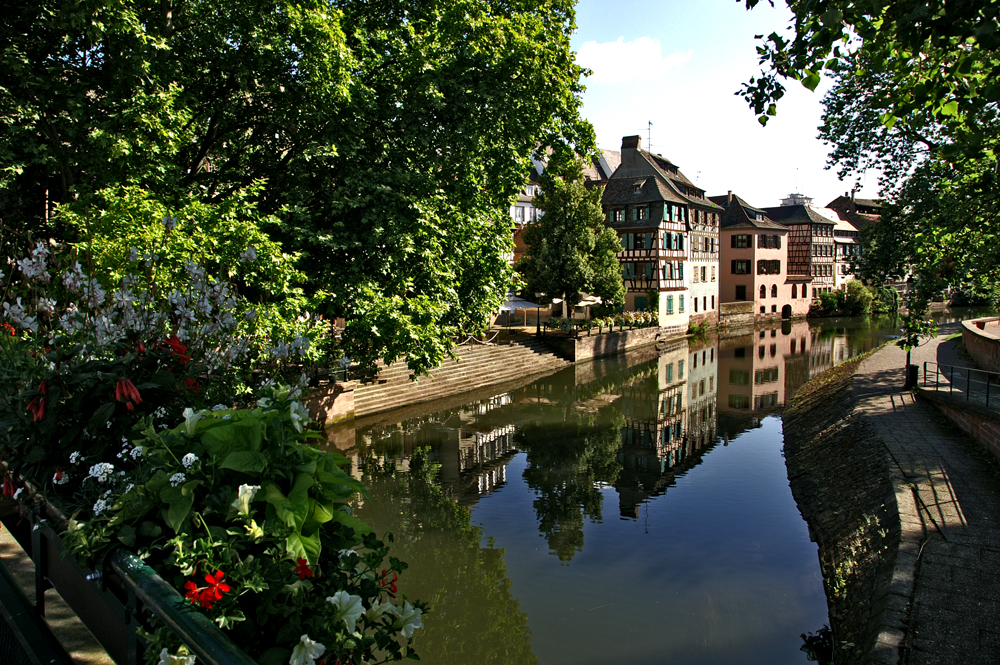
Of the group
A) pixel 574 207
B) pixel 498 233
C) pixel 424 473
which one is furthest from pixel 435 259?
pixel 574 207

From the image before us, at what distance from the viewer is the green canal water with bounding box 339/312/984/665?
9156mm

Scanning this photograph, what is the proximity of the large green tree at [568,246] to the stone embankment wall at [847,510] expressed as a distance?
19.3m

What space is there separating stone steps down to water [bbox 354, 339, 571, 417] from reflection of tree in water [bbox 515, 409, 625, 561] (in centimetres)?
500

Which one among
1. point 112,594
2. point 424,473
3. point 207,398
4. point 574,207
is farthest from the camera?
point 574,207

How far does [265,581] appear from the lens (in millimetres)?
2430

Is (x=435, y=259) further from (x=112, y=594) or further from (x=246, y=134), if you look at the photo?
(x=112, y=594)

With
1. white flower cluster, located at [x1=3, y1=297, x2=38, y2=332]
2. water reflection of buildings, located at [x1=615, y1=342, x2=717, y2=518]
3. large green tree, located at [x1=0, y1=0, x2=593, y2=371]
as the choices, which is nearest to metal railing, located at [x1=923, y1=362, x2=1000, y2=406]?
water reflection of buildings, located at [x1=615, y1=342, x2=717, y2=518]

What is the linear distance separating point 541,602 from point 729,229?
58477 millimetres

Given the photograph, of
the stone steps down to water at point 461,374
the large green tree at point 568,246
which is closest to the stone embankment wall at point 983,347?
the stone steps down to water at point 461,374

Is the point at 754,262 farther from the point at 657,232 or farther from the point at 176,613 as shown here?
the point at 176,613

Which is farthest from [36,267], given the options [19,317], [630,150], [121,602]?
[630,150]

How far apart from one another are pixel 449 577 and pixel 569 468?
21.9ft

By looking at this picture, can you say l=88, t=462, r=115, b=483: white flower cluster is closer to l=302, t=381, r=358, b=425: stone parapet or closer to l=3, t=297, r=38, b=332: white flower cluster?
l=3, t=297, r=38, b=332: white flower cluster

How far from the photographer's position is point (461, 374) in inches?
1098
